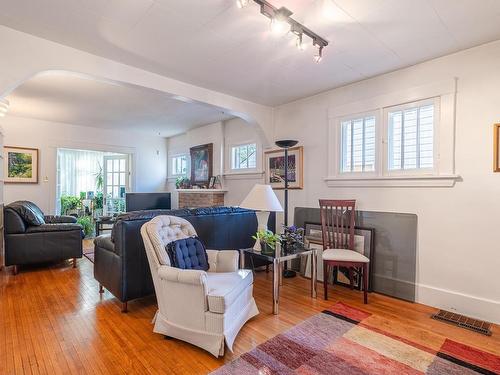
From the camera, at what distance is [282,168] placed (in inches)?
169

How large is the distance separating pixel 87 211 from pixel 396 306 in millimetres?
6722

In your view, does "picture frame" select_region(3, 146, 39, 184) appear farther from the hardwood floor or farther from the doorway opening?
the hardwood floor

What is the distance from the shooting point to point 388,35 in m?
2.34

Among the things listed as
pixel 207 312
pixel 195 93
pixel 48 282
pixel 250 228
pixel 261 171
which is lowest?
pixel 48 282

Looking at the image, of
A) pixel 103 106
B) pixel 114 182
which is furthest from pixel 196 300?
pixel 114 182

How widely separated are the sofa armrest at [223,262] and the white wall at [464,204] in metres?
1.83

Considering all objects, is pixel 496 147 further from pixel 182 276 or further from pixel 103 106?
pixel 103 106

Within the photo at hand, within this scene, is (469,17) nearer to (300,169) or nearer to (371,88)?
(371,88)

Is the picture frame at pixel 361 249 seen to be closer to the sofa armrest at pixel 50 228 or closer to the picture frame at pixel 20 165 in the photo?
the sofa armrest at pixel 50 228

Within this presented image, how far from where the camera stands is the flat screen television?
19.9 feet

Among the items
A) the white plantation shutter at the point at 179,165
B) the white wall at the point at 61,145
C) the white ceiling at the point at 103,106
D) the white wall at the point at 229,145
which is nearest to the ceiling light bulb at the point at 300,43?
the white ceiling at the point at 103,106

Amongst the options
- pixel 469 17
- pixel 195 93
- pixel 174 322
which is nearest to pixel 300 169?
pixel 195 93

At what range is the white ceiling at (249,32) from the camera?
197 cm

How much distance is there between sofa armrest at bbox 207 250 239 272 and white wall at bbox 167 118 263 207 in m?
2.27
